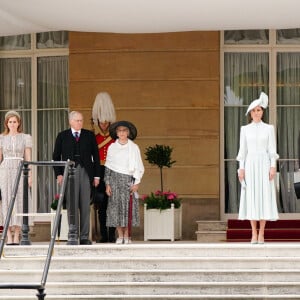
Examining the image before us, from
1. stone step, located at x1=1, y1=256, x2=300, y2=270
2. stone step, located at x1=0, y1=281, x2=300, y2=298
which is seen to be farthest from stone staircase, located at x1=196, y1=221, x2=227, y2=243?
stone step, located at x1=0, y1=281, x2=300, y2=298

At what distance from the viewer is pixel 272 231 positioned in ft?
57.0

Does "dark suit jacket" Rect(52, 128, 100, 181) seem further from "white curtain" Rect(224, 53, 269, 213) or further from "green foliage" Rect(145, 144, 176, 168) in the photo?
"white curtain" Rect(224, 53, 269, 213)

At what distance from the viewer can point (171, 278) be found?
13.7 m

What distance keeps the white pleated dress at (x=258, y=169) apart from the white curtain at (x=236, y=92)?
3907 mm

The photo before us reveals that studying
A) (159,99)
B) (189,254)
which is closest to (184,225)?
(159,99)

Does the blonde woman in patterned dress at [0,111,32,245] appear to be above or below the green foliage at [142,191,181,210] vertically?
above

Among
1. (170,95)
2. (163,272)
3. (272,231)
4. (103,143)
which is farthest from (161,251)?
(170,95)

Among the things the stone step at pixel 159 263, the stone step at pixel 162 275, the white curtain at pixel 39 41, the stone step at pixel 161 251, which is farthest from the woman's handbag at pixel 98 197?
the white curtain at pixel 39 41

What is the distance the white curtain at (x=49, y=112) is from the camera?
19078mm

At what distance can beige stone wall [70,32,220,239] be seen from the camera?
18.3 meters

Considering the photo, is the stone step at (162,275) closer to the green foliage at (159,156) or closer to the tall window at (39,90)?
the green foliage at (159,156)

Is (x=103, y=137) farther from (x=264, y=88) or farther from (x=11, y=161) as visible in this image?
(x=264, y=88)

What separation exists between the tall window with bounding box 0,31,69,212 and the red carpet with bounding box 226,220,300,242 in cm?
300

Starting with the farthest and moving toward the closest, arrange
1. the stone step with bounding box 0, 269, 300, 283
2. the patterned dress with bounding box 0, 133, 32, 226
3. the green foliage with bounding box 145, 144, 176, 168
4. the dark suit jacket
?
the green foliage with bounding box 145, 144, 176, 168
the patterned dress with bounding box 0, 133, 32, 226
the dark suit jacket
the stone step with bounding box 0, 269, 300, 283
